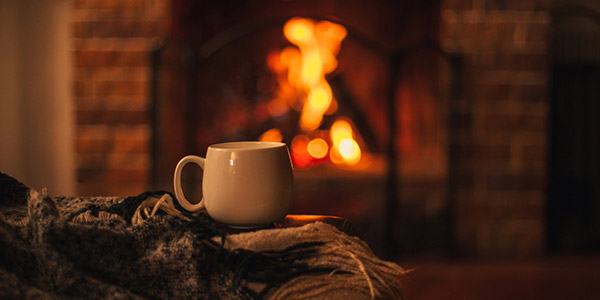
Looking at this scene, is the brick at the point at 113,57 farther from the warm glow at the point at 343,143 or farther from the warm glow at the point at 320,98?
the warm glow at the point at 343,143

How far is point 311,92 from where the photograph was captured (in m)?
1.82

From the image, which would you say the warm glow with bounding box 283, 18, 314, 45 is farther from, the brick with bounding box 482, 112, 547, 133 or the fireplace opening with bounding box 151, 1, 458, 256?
the brick with bounding box 482, 112, 547, 133

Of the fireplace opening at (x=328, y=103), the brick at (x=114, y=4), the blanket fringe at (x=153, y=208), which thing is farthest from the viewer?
the fireplace opening at (x=328, y=103)

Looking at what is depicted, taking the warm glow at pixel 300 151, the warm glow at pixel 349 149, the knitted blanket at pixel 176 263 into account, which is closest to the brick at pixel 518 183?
the warm glow at pixel 349 149

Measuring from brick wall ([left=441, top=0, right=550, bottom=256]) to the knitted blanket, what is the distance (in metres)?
1.23

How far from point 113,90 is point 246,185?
1182 mm

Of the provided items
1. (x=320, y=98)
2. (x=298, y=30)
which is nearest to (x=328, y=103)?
(x=320, y=98)

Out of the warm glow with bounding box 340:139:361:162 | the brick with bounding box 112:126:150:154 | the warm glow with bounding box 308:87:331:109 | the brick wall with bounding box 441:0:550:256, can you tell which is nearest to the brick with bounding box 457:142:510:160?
the brick wall with bounding box 441:0:550:256

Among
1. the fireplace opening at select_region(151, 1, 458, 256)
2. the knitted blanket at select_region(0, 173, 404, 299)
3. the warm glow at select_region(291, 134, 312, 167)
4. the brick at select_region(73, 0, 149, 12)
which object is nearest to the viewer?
the knitted blanket at select_region(0, 173, 404, 299)

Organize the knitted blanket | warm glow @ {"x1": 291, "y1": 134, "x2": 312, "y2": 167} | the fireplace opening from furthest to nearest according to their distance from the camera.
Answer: warm glow @ {"x1": 291, "y1": 134, "x2": 312, "y2": 167} < the fireplace opening < the knitted blanket

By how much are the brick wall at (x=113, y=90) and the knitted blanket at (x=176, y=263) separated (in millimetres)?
1142

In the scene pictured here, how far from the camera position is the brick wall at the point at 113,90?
1.56 meters

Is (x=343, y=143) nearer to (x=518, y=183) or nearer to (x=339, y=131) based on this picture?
(x=339, y=131)

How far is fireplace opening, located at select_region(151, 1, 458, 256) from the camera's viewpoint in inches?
65.6
